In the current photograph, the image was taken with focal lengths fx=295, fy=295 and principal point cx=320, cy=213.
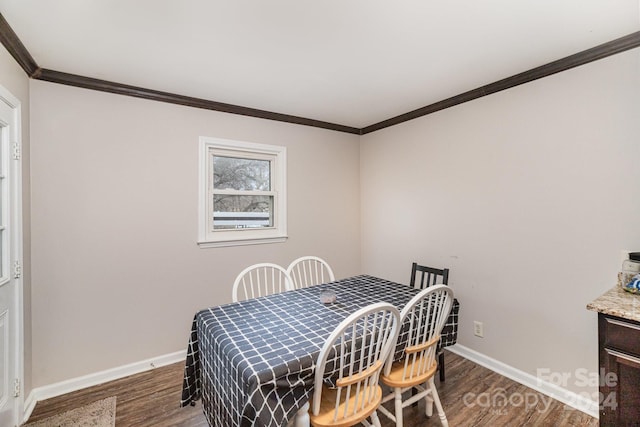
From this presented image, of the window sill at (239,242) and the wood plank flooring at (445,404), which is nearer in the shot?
the wood plank flooring at (445,404)

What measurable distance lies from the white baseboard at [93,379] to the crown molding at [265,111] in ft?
7.24

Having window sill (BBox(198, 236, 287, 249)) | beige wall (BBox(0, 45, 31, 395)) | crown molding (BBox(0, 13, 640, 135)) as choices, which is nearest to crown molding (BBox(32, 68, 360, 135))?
crown molding (BBox(0, 13, 640, 135))

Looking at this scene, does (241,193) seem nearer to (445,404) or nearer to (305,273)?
(305,273)

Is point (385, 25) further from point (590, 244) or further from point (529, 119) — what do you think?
point (590, 244)

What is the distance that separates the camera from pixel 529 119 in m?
2.21

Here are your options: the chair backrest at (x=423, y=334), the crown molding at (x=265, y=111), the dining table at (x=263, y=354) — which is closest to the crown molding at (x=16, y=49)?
the crown molding at (x=265, y=111)

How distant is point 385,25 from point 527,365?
2.58 meters

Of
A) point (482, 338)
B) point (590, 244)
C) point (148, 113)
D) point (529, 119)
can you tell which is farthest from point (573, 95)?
point (148, 113)

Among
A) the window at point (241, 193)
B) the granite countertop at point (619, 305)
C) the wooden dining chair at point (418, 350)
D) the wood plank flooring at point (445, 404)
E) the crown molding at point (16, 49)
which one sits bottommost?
the wood plank flooring at point (445, 404)

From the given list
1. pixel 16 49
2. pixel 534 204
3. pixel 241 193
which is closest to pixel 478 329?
pixel 534 204

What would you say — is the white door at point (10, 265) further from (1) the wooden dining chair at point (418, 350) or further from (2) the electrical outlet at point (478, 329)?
(2) the electrical outlet at point (478, 329)

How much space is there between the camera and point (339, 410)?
1.34 m

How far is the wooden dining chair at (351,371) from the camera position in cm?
125

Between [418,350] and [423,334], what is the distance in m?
0.10
